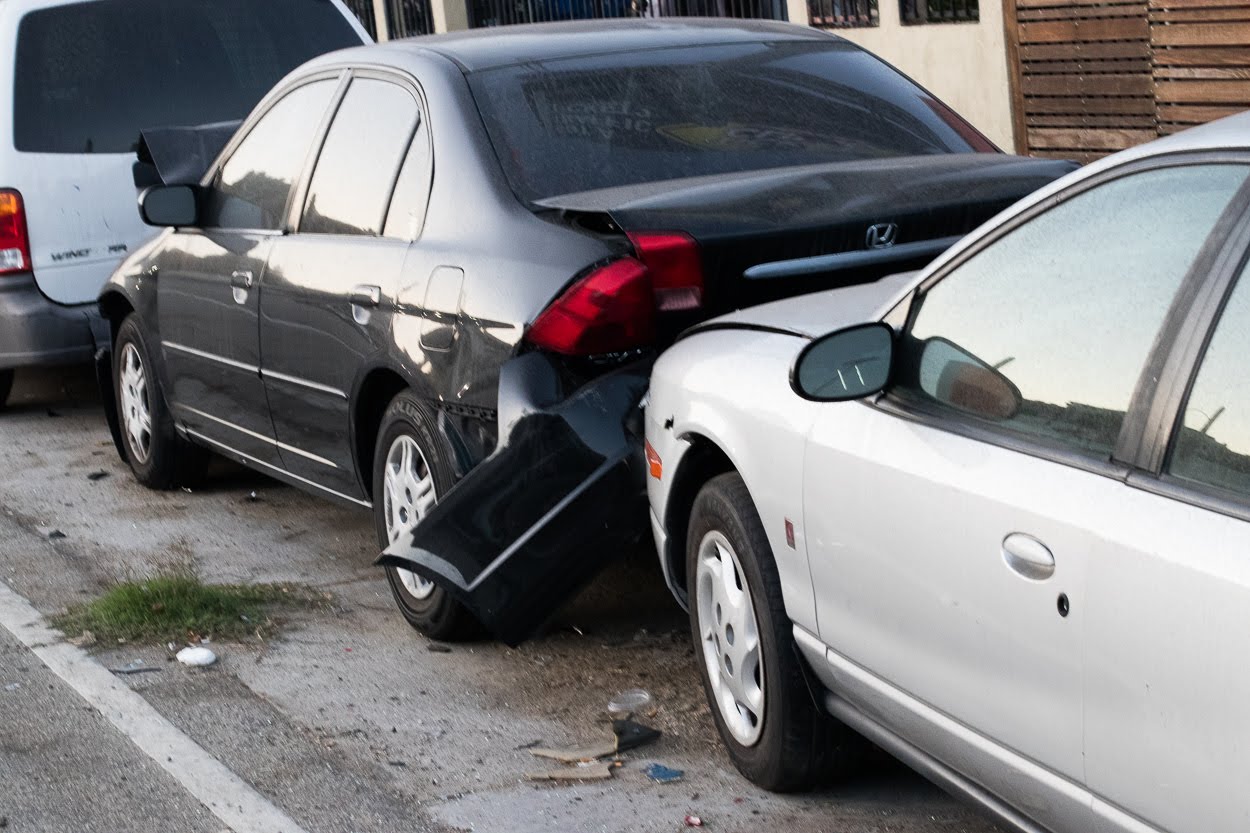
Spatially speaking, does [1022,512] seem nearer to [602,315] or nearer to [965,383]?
[965,383]

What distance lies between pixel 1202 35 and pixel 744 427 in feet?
27.9

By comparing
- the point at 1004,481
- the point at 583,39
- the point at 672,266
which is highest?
the point at 583,39

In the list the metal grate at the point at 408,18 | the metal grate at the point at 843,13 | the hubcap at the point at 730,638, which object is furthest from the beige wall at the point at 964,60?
the metal grate at the point at 408,18

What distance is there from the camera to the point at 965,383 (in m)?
3.72

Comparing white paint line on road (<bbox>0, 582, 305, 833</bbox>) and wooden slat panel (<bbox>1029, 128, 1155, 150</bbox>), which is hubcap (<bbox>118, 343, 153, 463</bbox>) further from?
wooden slat panel (<bbox>1029, 128, 1155, 150</bbox>)

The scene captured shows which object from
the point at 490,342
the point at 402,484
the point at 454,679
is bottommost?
the point at 454,679

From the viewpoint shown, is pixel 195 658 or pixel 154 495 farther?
pixel 154 495

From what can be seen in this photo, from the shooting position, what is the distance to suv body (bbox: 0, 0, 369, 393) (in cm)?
985

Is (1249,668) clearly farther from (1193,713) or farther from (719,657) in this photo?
(719,657)

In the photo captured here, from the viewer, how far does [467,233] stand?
566 centimetres

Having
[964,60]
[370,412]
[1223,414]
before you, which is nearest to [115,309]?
[370,412]

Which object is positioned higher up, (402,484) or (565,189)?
(565,189)

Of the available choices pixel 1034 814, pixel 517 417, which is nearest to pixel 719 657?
pixel 517 417

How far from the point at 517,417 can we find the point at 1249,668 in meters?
2.84
